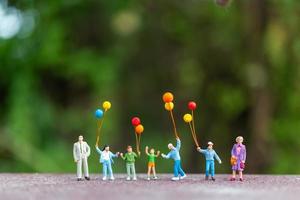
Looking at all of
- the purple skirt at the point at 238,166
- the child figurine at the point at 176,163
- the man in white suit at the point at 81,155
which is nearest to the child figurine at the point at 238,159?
the purple skirt at the point at 238,166

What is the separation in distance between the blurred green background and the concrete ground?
118 inches

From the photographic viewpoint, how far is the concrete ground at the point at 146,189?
309 centimetres

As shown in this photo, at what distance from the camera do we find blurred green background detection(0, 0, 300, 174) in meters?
7.38

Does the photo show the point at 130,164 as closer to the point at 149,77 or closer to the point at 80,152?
the point at 80,152

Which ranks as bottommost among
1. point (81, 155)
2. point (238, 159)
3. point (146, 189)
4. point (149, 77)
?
point (146, 189)

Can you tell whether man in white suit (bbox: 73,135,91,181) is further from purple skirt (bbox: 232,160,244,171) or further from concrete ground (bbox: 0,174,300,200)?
purple skirt (bbox: 232,160,244,171)

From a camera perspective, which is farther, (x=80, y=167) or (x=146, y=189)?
(x=80, y=167)

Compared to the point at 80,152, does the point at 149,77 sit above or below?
above

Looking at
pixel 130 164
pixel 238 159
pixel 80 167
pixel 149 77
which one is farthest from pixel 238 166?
pixel 149 77

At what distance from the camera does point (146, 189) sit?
134 inches

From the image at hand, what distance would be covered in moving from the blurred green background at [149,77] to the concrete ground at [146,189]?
2993 mm

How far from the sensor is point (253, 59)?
26.3 feet

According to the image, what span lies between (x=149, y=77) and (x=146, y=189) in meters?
5.38

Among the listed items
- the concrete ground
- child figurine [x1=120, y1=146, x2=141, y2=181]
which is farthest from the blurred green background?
the concrete ground
